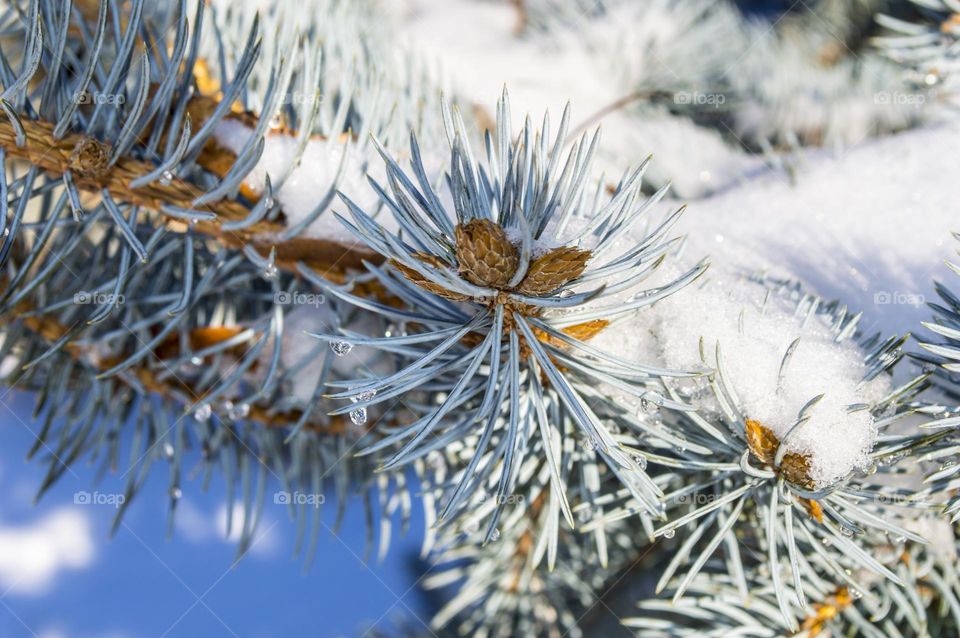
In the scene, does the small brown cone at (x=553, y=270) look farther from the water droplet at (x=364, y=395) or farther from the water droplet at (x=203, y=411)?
the water droplet at (x=203, y=411)

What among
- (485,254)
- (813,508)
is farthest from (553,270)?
(813,508)

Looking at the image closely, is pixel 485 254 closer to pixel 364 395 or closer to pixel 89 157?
pixel 364 395

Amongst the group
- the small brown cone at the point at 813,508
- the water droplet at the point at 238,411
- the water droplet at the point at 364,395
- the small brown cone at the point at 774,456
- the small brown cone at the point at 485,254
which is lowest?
the water droplet at the point at 238,411

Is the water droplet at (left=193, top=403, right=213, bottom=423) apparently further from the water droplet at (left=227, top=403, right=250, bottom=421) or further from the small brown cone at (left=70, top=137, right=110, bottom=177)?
the small brown cone at (left=70, top=137, right=110, bottom=177)

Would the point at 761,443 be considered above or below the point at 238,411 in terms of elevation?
above

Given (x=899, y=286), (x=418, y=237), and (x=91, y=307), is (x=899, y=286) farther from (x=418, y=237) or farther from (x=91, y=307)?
(x=91, y=307)

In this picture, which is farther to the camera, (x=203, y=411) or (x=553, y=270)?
(x=203, y=411)

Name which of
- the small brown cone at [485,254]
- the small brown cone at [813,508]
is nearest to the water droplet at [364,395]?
the small brown cone at [485,254]
